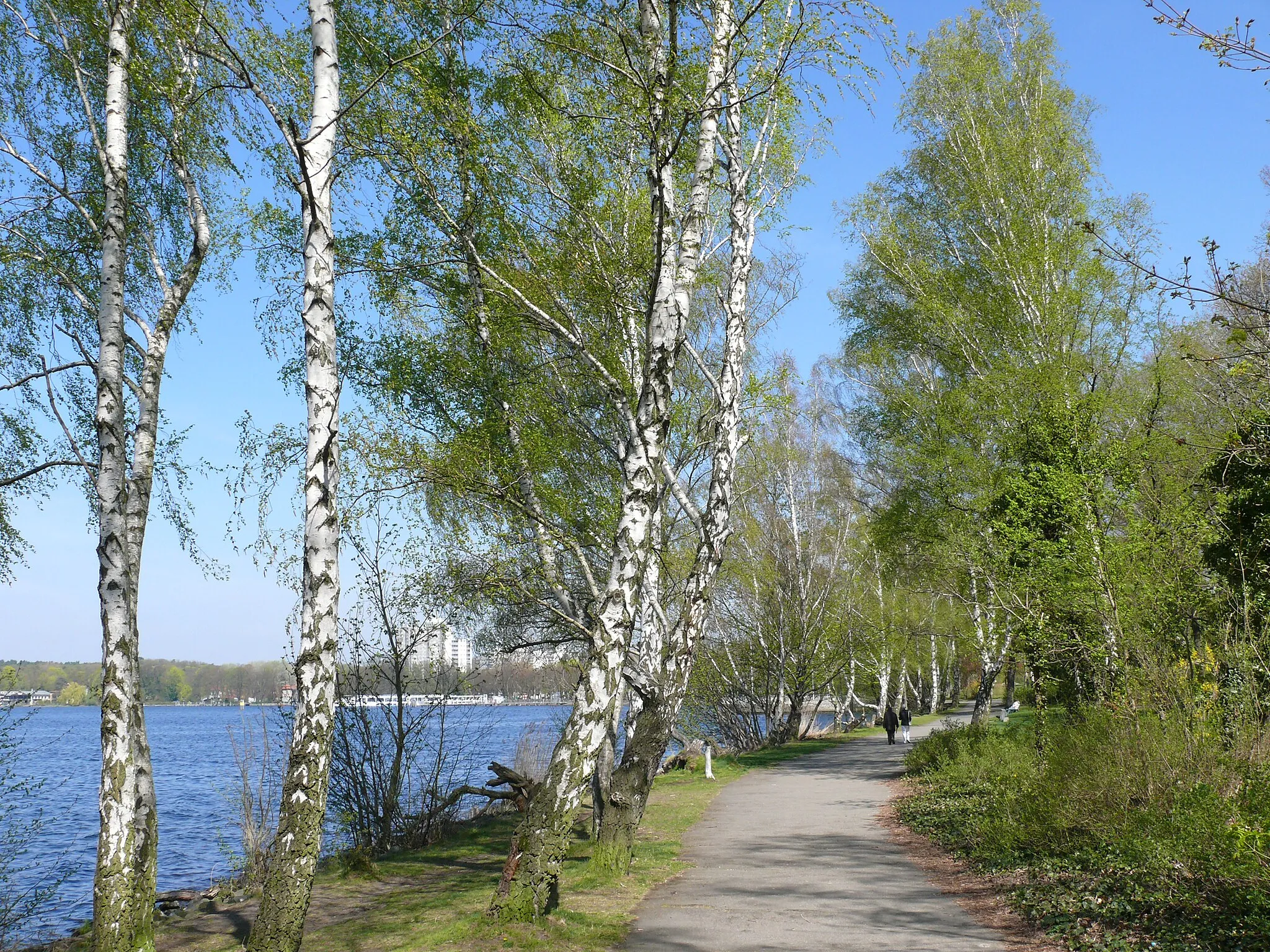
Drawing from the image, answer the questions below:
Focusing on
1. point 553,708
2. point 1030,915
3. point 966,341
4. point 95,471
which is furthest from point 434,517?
point 966,341

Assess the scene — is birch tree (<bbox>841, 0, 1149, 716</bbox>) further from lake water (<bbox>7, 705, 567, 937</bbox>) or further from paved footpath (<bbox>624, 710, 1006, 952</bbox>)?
lake water (<bbox>7, 705, 567, 937</bbox>)

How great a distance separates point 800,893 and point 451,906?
11.2 ft

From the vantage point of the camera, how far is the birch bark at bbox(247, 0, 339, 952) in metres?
5.89

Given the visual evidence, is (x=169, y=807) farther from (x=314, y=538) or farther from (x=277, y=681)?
(x=314, y=538)

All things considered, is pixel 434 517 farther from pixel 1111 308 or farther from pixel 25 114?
pixel 1111 308

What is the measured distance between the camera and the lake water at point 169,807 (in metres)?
14.1

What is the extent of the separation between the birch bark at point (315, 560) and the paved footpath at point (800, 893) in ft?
9.03

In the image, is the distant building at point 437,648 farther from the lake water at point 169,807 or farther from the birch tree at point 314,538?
the birch tree at point 314,538

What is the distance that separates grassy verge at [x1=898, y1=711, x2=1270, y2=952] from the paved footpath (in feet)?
2.71

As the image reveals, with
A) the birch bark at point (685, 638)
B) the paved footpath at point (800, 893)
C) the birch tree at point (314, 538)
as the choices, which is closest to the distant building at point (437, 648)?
the birch bark at point (685, 638)

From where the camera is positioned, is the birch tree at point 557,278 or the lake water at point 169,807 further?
the lake water at point 169,807

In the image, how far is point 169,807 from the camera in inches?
913

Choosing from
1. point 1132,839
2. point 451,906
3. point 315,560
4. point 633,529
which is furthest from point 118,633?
point 1132,839

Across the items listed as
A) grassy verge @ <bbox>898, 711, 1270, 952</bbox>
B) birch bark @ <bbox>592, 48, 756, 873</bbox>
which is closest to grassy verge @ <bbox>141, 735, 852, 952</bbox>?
birch bark @ <bbox>592, 48, 756, 873</bbox>
